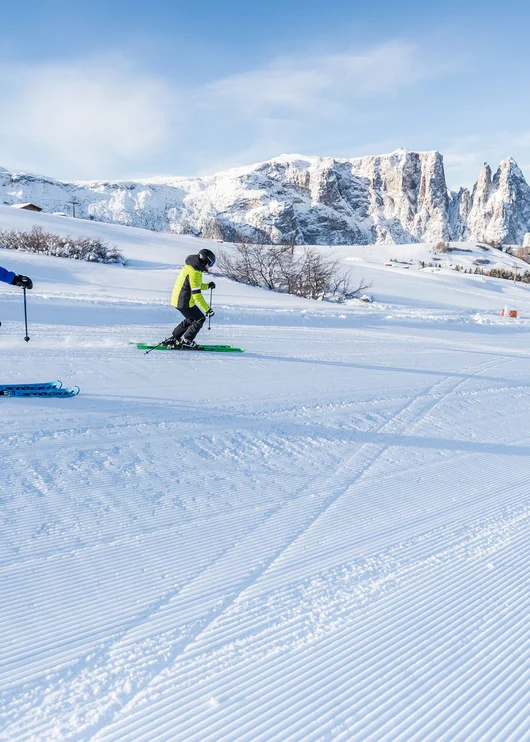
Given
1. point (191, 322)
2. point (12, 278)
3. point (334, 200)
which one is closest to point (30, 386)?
point (12, 278)

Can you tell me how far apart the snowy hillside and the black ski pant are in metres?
1.18

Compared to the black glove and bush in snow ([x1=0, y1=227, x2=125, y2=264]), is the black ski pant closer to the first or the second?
the black glove

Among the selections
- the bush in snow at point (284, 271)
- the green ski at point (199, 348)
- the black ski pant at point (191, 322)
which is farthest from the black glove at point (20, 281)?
the bush in snow at point (284, 271)

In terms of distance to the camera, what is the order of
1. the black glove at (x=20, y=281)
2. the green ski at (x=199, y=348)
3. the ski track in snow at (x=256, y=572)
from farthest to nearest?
the green ski at (x=199, y=348) < the black glove at (x=20, y=281) < the ski track in snow at (x=256, y=572)

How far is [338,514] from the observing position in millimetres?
3576

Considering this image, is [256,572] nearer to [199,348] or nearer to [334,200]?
[199,348]

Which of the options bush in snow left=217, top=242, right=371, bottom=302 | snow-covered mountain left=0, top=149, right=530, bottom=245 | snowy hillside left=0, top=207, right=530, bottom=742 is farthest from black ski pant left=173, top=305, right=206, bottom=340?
snow-covered mountain left=0, top=149, right=530, bottom=245

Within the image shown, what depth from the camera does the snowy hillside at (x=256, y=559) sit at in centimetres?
198

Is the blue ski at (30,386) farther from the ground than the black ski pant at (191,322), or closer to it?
closer to it

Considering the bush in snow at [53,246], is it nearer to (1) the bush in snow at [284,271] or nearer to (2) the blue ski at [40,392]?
(1) the bush in snow at [284,271]

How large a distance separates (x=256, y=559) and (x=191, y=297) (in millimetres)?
5980

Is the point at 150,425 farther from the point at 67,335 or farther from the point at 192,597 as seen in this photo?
the point at 67,335

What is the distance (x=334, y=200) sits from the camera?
555 ft

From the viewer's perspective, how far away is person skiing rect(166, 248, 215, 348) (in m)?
8.07
